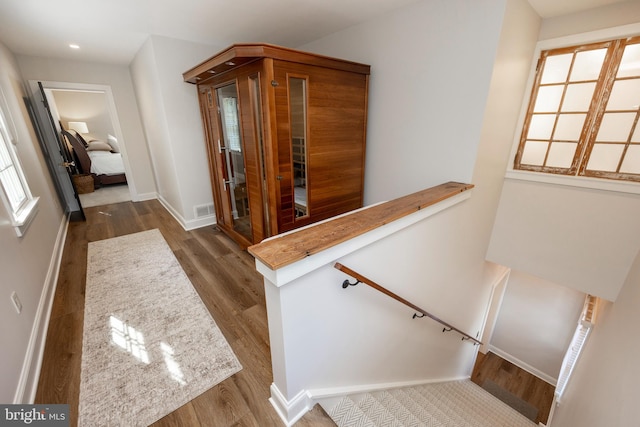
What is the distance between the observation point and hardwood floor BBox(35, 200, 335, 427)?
1391 mm

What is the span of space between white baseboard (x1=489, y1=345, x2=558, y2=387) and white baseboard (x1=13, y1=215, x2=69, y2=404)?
5.65 metres

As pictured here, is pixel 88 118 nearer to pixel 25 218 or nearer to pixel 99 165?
pixel 99 165

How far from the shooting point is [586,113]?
89.9 inches

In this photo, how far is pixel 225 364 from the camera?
1681mm

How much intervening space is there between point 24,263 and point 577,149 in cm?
482

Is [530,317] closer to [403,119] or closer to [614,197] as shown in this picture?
[614,197]

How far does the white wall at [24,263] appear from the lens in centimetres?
141

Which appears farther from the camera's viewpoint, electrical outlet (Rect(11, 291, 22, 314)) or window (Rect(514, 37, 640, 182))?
window (Rect(514, 37, 640, 182))

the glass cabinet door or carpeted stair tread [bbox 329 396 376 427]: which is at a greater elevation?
the glass cabinet door

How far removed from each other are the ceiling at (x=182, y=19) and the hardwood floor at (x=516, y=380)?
475cm

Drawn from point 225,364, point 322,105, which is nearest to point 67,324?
point 225,364

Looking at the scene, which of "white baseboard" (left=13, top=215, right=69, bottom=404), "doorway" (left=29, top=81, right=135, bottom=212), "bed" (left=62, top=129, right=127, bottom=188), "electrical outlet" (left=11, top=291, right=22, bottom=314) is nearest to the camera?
"white baseboard" (left=13, top=215, right=69, bottom=404)

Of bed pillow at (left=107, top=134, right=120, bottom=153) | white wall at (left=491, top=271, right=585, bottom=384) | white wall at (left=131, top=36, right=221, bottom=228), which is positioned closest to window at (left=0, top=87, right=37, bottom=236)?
white wall at (left=131, top=36, right=221, bottom=228)

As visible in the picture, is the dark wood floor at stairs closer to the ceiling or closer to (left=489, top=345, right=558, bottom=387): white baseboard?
(left=489, top=345, right=558, bottom=387): white baseboard
